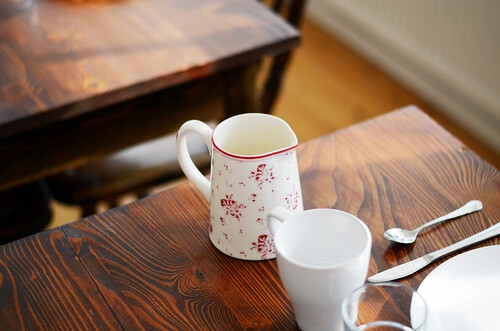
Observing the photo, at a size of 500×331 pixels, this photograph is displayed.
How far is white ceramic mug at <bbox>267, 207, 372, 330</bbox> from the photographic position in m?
0.67

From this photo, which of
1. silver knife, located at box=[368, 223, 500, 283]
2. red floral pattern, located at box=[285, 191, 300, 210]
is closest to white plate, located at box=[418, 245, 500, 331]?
silver knife, located at box=[368, 223, 500, 283]

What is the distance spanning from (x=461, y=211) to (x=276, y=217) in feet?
0.82

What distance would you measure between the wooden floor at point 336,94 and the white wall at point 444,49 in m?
0.04

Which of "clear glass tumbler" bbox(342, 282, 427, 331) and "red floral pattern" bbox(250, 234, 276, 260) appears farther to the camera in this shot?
"red floral pattern" bbox(250, 234, 276, 260)

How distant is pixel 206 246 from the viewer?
0.85 m

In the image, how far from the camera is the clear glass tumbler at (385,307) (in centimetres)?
68

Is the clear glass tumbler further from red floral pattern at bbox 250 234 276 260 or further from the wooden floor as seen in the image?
the wooden floor

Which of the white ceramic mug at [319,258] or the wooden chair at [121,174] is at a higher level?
the white ceramic mug at [319,258]

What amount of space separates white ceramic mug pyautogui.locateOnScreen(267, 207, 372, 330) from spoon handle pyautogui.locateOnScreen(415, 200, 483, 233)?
15 centimetres

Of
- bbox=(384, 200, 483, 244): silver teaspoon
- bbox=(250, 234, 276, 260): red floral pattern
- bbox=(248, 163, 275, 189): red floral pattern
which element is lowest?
bbox=(250, 234, 276, 260): red floral pattern

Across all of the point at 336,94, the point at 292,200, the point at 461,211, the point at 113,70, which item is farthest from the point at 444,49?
the point at 292,200

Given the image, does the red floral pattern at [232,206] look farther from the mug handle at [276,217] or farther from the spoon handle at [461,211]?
the spoon handle at [461,211]

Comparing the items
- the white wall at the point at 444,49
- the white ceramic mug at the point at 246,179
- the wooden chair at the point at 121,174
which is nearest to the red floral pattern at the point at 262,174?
the white ceramic mug at the point at 246,179

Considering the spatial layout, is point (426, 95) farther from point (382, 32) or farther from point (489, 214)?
point (489, 214)
